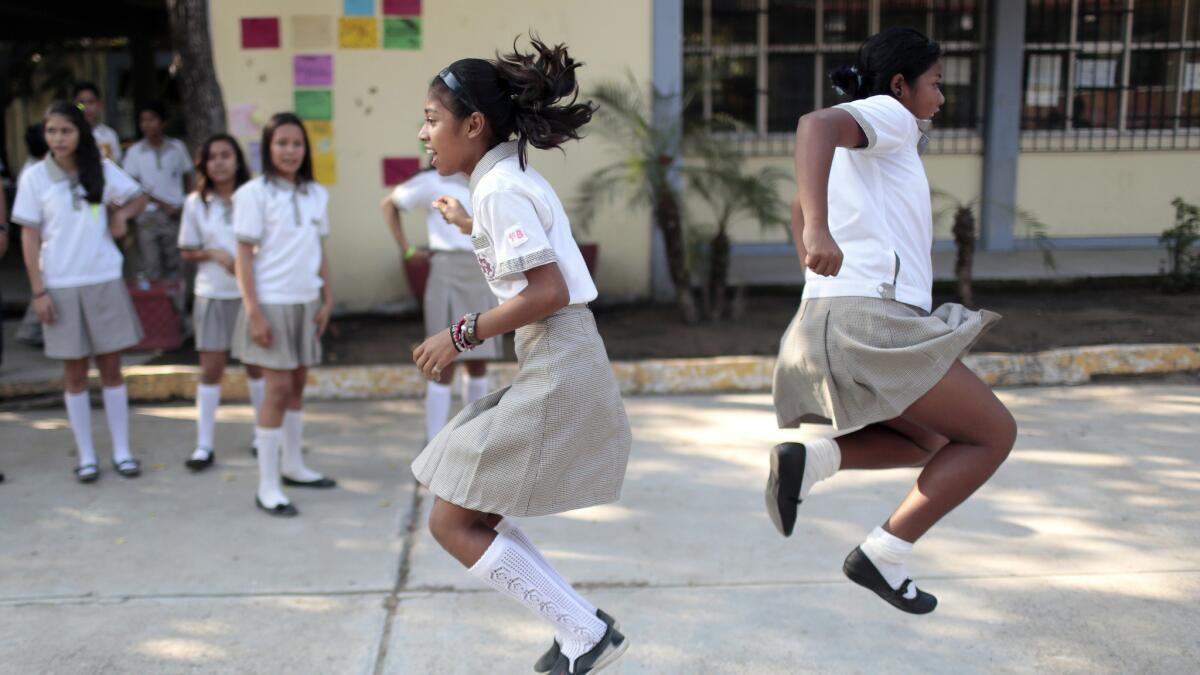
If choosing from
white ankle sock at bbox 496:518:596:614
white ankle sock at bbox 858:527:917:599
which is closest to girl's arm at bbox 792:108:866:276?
white ankle sock at bbox 858:527:917:599

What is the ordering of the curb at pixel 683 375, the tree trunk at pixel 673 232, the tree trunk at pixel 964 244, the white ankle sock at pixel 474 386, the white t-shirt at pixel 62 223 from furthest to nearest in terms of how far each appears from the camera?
the tree trunk at pixel 964 244, the tree trunk at pixel 673 232, the curb at pixel 683 375, the white ankle sock at pixel 474 386, the white t-shirt at pixel 62 223

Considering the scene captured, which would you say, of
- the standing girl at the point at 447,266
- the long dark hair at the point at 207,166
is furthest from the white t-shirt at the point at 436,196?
the long dark hair at the point at 207,166

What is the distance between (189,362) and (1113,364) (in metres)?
5.71

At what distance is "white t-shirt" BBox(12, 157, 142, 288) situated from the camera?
16.6ft

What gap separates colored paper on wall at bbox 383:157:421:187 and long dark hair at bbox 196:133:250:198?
2928 mm

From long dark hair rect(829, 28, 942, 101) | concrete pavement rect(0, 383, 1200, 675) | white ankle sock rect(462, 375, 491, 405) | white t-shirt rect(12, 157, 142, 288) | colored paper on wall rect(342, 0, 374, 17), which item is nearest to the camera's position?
long dark hair rect(829, 28, 942, 101)

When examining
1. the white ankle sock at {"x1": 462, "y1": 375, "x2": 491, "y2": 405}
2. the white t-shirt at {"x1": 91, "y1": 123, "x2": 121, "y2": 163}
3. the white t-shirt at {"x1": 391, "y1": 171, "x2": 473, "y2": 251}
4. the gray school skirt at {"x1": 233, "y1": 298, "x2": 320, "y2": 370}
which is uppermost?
the white t-shirt at {"x1": 91, "y1": 123, "x2": 121, "y2": 163}

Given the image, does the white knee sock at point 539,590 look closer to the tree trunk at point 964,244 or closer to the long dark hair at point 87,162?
the long dark hair at point 87,162

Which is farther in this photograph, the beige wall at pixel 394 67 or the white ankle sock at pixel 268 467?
the beige wall at pixel 394 67

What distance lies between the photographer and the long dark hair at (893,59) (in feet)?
9.86

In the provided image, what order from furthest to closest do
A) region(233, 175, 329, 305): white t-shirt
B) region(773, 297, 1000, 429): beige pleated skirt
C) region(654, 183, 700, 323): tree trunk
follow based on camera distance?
1. region(654, 183, 700, 323): tree trunk
2. region(233, 175, 329, 305): white t-shirt
3. region(773, 297, 1000, 429): beige pleated skirt

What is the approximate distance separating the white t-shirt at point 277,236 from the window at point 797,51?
20.8ft

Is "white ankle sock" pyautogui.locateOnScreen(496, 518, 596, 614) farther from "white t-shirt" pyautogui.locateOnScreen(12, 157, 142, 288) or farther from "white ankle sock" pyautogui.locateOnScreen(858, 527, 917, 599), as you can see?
"white t-shirt" pyautogui.locateOnScreen(12, 157, 142, 288)

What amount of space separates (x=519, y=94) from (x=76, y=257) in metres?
3.30
